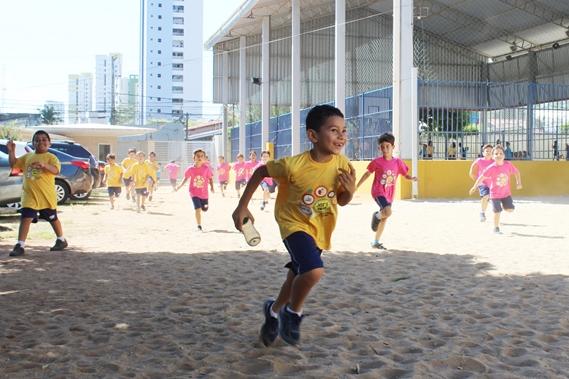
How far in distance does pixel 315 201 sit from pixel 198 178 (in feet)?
27.9

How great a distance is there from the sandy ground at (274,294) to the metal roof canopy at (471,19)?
23837 millimetres

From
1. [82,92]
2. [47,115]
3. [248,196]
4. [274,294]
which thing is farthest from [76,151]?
[82,92]

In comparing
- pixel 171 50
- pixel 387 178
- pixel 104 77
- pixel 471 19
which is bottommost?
pixel 387 178

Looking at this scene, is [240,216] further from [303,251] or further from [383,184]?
[383,184]

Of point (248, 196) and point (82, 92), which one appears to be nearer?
point (248, 196)

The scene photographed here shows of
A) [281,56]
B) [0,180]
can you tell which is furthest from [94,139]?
[0,180]

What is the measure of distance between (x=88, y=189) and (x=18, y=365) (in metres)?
16.0

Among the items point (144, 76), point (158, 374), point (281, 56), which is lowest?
point (158, 374)

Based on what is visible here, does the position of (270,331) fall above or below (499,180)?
below

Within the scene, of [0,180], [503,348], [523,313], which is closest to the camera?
[503,348]

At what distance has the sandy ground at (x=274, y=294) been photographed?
405cm

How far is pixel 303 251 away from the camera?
427 cm

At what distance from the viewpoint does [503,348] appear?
4352mm

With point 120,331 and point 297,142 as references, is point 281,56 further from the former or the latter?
point 120,331
